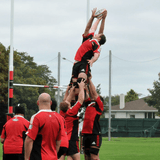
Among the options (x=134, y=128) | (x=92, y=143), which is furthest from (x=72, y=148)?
(x=134, y=128)

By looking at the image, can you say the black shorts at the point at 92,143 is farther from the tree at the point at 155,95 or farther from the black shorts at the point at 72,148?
the tree at the point at 155,95

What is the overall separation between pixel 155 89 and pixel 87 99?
42.5 m

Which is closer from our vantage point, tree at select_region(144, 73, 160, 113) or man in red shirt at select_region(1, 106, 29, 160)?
man in red shirt at select_region(1, 106, 29, 160)

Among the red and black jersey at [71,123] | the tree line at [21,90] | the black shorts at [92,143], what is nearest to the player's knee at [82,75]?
the red and black jersey at [71,123]

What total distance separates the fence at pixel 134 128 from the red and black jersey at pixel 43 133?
32.2 meters

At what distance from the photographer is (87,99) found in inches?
329

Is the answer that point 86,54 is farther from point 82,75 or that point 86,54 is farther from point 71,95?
point 71,95

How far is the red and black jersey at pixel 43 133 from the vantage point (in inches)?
211

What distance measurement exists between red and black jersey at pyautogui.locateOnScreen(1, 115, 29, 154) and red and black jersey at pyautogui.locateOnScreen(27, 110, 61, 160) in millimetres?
2907

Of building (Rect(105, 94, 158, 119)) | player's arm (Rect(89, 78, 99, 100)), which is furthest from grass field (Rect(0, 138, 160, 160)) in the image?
building (Rect(105, 94, 158, 119))

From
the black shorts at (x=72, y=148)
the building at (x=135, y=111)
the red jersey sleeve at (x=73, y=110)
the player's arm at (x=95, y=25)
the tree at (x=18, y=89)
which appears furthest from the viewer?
the building at (x=135, y=111)

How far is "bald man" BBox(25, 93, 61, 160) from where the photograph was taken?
Answer: 17.6ft

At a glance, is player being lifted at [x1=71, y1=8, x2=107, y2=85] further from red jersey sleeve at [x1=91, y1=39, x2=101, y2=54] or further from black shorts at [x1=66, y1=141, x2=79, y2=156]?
black shorts at [x1=66, y1=141, x2=79, y2=156]

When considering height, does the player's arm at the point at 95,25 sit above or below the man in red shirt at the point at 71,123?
above
